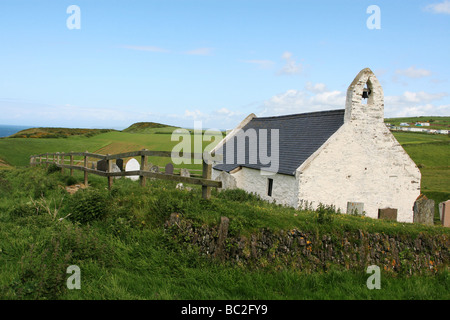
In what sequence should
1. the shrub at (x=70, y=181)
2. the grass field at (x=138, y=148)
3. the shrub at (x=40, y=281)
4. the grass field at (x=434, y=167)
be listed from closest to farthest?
1. the shrub at (x=40, y=281)
2. the shrub at (x=70, y=181)
3. the grass field at (x=434, y=167)
4. the grass field at (x=138, y=148)

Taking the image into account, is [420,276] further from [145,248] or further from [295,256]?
[145,248]

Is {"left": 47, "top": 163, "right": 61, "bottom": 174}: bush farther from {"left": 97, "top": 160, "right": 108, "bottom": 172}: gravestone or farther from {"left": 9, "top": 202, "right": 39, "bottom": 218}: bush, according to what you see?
{"left": 9, "top": 202, "right": 39, "bottom": 218}: bush

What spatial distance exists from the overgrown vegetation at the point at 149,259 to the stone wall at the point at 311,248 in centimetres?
22

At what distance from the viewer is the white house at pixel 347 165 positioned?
1669 cm

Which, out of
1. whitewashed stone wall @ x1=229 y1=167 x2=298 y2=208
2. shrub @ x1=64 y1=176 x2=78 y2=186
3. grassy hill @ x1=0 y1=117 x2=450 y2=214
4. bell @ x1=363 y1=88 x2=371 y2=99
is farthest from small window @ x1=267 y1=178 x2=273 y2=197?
grassy hill @ x1=0 y1=117 x2=450 y2=214

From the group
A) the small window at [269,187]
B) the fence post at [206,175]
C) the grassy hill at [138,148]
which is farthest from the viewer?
the grassy hill at [138,148]

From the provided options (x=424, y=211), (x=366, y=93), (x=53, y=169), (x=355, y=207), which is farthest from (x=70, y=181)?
(x=424, y=211)

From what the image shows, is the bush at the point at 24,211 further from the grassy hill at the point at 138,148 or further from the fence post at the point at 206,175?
the grassy hill at the point at 138,148

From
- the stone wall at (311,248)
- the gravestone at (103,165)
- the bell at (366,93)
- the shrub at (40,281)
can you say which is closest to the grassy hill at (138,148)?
the bell at (366,93)

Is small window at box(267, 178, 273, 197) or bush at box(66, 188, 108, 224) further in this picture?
small window at box(267, 178, 273, 197)

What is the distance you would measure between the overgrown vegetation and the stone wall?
0.72ft

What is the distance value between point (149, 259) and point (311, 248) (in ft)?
12.8

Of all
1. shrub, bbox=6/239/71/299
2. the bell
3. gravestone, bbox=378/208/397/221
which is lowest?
gravestone, bbox=378/208/397/221

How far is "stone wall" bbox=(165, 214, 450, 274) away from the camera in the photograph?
25.6 ft
